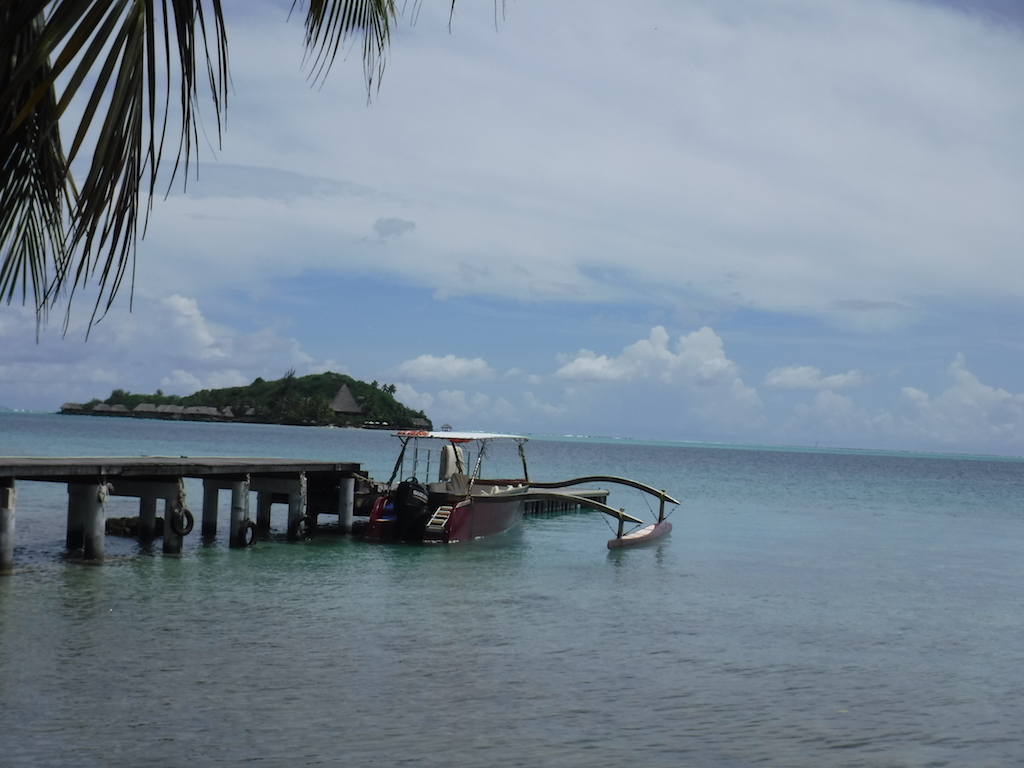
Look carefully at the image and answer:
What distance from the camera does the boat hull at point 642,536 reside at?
24891 millimetres

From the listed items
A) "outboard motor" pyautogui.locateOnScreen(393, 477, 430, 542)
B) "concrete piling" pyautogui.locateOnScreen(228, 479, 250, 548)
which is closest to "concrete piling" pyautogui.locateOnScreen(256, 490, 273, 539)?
"concrete piling" pyautogui.locateOnScreen(228, 479, 250, 548)

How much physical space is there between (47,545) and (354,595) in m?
8.02

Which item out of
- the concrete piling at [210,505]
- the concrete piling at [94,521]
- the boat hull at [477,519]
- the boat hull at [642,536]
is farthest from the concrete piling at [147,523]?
the boat hull at [642,536]

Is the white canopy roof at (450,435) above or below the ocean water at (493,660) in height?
above

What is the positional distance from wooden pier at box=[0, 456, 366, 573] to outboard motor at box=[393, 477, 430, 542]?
184cm

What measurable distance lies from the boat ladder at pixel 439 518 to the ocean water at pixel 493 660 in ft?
1.75

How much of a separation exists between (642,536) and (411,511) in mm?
5997

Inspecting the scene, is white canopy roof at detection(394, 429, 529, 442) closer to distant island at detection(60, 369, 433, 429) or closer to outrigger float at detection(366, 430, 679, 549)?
outrigger float at detection(366, 430, 679, 549)

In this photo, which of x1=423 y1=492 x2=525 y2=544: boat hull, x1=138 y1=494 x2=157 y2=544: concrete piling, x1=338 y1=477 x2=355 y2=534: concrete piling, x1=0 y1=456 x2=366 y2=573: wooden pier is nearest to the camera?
x1=0 y1=456 x2=366 y2=573: wooden pier

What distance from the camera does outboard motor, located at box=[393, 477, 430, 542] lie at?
2359 centimetres

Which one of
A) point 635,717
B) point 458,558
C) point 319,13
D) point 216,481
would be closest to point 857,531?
point 458,558

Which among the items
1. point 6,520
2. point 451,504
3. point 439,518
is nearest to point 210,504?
point 439,518

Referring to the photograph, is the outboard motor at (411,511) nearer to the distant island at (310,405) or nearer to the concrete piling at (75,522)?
the concrete piling at (75,522)

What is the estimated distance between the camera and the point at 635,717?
9867 mm
